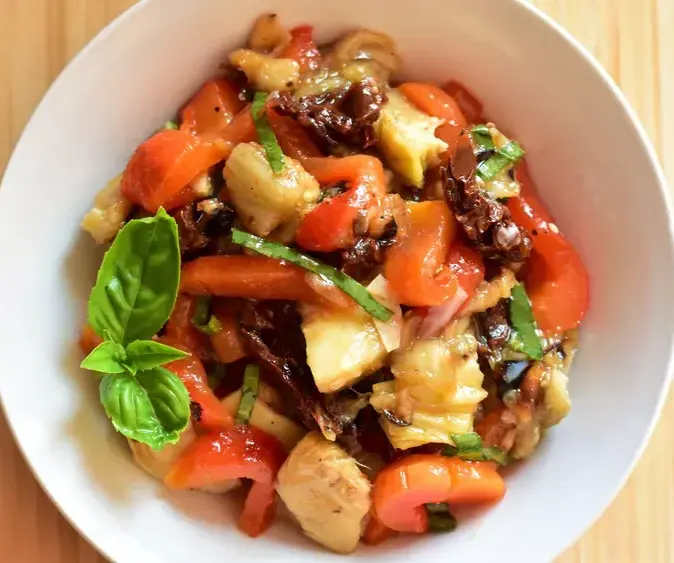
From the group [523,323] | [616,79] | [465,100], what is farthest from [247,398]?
[616,79]

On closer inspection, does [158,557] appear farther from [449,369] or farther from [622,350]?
[622,350]

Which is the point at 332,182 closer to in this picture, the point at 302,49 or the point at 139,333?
the point at 302,49

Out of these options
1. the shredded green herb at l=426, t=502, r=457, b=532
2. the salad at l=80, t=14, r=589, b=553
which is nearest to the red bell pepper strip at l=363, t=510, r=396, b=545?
the salad at l=80, t=14, r=589, b=553

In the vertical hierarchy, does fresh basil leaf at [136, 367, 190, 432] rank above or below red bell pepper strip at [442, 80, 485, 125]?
below

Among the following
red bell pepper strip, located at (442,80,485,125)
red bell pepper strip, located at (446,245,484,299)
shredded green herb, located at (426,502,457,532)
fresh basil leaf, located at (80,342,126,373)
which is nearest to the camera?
fresh basil leaf, located at (80,342,126,373)

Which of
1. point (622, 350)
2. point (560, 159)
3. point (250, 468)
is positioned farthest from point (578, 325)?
point (250, 468)

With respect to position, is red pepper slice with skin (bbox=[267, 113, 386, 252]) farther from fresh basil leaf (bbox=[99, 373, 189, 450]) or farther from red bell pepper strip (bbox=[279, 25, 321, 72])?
fresh basil leaf (bbox=[99, 373, 189, 450])
